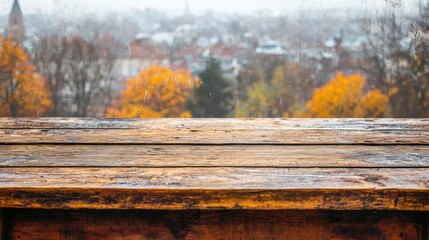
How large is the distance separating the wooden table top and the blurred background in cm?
153

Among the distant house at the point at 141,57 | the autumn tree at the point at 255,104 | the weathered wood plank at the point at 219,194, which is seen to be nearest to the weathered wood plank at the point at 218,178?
the weathered wood plank at the point at 219,194

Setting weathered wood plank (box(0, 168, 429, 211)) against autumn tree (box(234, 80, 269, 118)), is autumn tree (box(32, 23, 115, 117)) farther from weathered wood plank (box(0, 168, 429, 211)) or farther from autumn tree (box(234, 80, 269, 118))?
weathered wood plank (box(0, 168, 429, 211))

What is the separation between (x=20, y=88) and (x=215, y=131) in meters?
2.08

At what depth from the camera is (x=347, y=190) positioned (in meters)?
0.71

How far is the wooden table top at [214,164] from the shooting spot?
72cm

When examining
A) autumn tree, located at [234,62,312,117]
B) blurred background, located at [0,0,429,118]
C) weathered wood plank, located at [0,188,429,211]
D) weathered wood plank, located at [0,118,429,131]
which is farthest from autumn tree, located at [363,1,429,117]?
weathered wood plank, located at [0,188,429,211]

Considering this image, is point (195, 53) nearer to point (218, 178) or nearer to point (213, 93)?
point (213, 93)

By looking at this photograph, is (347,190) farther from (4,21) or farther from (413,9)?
(4,21)

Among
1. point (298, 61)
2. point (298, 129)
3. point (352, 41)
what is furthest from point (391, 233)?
point (352, 41)

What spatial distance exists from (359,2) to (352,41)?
0.91 feet

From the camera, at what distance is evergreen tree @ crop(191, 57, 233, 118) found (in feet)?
9.20

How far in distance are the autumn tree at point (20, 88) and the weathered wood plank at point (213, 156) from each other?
1951 millimetres

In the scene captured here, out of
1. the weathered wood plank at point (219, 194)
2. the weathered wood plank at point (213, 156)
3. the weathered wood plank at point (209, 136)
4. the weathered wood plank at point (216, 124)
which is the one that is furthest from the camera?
the weathered wood plank at point (216, 124)

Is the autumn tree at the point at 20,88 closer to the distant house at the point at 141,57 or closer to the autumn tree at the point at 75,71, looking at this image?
the autumn tree at the point at 75,71
